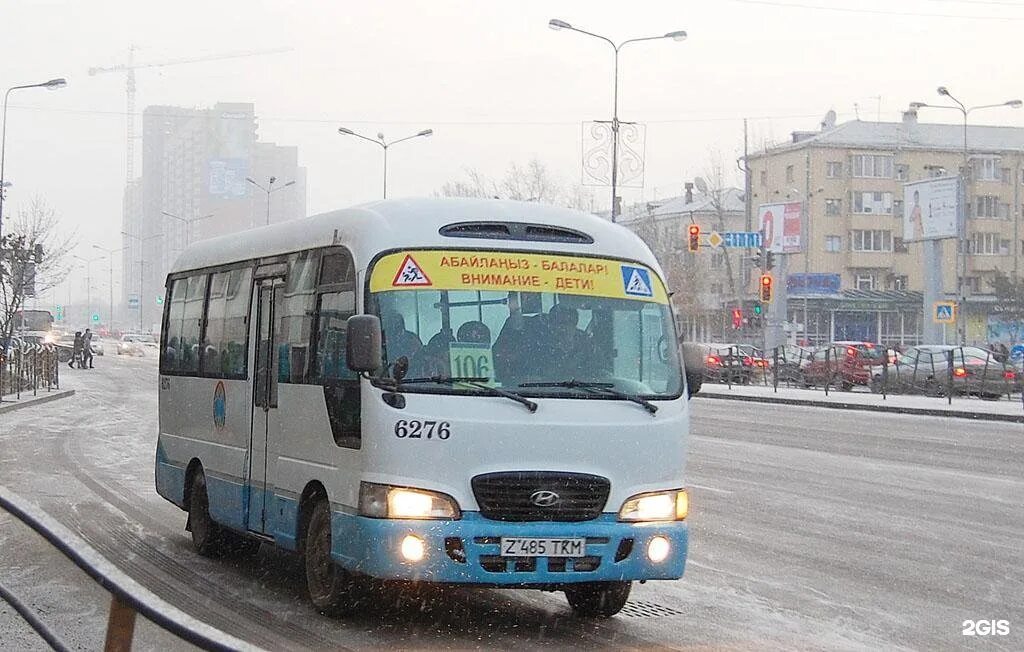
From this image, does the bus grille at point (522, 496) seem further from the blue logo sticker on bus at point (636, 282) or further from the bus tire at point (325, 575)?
the blue logo sticker on bus at point (636, 282)

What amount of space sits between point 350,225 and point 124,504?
22.8 ft

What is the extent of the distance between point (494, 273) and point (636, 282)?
2.99 feet

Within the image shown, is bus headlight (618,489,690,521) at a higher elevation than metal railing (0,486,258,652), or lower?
lower

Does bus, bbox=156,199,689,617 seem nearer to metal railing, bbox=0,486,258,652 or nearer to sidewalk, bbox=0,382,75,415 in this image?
metal railing, bbox=0,486,258,652

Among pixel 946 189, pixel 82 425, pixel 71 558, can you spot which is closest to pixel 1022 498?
pixel 71 558

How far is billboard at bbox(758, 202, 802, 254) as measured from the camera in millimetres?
77250

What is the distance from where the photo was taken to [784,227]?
7769cm

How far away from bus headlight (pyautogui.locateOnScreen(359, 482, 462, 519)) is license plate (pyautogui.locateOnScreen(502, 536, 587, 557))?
0.99 ft

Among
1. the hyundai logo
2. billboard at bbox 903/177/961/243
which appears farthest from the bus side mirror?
billboard at bbox 903/177/961/243

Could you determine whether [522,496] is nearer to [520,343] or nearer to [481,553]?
[481,553]

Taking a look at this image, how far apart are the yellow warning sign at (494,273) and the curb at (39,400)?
27.1 metres

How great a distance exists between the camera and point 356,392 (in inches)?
328

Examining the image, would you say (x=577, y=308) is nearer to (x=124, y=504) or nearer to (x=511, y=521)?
(x=511, y=521)

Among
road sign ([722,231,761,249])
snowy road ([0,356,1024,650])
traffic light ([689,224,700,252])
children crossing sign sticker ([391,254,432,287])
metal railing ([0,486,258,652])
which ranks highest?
road sign ([722,231,761,249])
